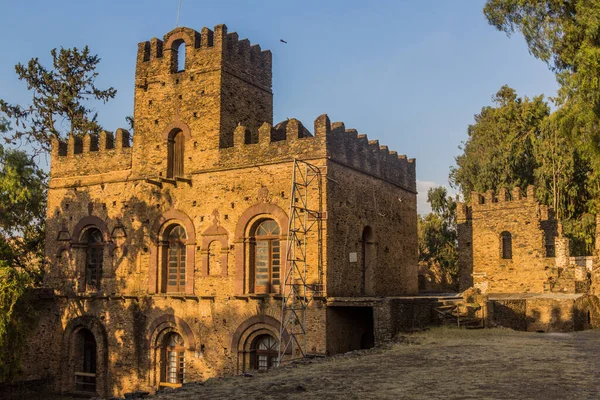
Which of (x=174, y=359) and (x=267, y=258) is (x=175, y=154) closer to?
(x=267, y=258)

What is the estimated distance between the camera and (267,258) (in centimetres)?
2066

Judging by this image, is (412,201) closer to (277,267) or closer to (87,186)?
(277,267)

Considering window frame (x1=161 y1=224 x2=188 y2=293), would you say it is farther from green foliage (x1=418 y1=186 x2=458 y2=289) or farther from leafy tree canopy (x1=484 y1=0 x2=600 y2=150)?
green foliage (x1=418 y1=186 x2=458 y2=289)

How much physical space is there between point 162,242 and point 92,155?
197 inches

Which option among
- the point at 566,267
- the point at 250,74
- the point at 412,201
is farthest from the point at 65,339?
the point at 566,267

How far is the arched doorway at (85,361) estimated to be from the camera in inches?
926

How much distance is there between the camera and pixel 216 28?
74.7 feet

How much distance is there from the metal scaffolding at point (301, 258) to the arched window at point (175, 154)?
5187 millimetres

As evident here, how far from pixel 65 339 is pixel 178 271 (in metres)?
5.38

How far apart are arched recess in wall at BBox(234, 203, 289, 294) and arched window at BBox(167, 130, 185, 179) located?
144 inches

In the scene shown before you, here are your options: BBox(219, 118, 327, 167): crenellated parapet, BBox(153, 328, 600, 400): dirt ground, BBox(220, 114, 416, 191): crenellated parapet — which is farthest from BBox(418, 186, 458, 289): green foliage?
BBox(153, 328, 600, 400): dirt ground

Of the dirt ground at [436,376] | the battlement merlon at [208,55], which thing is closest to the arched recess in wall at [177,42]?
the battlement merlon at [208,55]

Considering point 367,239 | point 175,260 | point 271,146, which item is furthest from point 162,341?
point 367,239

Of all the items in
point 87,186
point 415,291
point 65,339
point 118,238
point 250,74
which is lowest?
point 65,339
